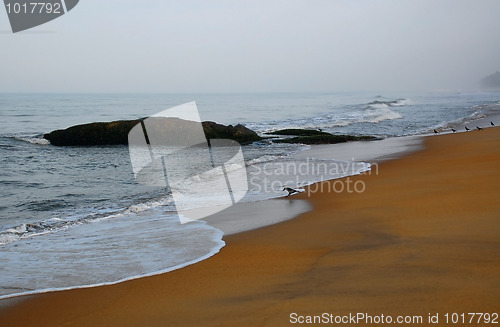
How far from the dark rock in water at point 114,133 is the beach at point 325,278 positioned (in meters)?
12.5

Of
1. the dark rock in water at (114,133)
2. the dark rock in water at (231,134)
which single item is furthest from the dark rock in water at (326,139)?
the dark rock in water at (114,133)

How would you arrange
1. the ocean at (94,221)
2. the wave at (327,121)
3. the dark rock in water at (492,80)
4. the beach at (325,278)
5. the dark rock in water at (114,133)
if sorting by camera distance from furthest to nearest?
the dark rock in water at (492,80) < the wave at (327,121) < the dark rock in water at (114,133) < the ocean at (94,221) < the beach at (325,278)

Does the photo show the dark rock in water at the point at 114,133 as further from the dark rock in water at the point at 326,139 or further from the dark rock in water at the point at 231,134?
the dark rock in water at the point at 326,139

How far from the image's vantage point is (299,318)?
3.28m

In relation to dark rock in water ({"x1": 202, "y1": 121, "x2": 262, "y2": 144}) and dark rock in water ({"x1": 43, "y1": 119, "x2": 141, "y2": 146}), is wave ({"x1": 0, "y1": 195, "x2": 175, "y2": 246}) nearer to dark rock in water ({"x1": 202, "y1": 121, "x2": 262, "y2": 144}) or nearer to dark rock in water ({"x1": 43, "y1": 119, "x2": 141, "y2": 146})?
dark rock in water ({"x1": 202, "y1": 121, "x2": 262, "y2": 144})

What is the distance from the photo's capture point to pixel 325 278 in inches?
158

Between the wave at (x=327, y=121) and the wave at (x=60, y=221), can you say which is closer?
the wave at (x=60, y=221)

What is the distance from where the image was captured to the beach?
340 cm

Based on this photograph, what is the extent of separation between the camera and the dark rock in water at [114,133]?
727 inches

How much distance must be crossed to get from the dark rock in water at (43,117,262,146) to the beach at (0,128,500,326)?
12.5 meters

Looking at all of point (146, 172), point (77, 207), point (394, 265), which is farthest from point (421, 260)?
point (146, 172)

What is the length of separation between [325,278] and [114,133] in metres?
16.0

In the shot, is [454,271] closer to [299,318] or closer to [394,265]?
[394,265]

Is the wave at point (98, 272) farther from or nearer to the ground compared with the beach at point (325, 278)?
nearer to the ground
